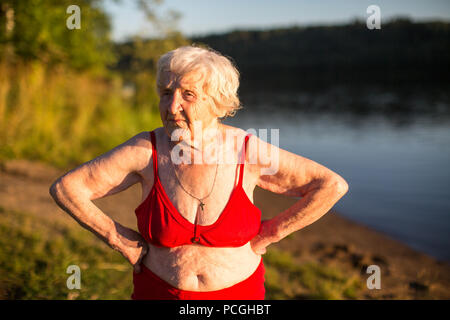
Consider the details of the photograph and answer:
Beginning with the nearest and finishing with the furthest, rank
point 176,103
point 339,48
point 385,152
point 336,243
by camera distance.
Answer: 1. point 176,103
2. point 336,243
3. point 385,152
4. point 339,48

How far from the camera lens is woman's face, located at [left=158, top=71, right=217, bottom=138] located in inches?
72.9

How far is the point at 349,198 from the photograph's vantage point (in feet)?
31.3

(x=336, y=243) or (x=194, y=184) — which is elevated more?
(x=194, y=184)

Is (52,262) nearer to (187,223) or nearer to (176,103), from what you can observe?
(187,223)

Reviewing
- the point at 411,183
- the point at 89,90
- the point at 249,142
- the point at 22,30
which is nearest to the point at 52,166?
the point at 22,30

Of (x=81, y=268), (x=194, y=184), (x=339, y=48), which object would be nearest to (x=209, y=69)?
(x=194, y=184)

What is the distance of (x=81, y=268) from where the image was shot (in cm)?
400

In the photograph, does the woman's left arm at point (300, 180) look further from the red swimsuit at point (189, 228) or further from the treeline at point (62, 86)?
the treeline at point (62, 86)

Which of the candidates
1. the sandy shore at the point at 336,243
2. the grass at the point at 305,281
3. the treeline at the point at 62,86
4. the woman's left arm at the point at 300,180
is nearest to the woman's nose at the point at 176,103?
the woman's left arm at the point at 300,180

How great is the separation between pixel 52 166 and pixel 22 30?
262cm

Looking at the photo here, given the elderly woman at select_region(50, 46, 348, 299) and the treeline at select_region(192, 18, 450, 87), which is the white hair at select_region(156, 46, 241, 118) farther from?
the treeline at select_region(192, 18, 450, 87)

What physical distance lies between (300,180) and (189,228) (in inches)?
24.3

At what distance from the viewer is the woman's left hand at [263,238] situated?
2127mm

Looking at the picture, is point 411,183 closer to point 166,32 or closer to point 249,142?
point 166,32
